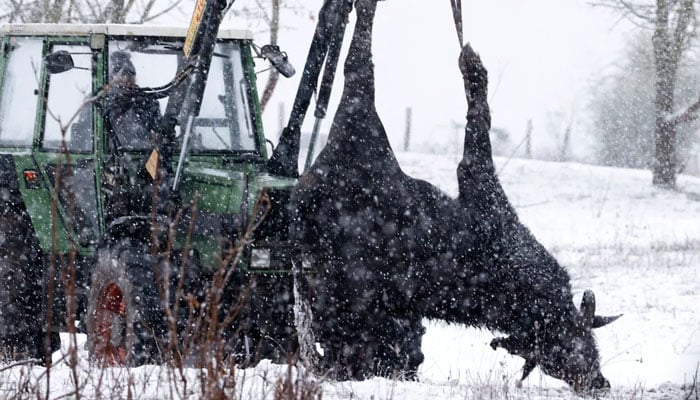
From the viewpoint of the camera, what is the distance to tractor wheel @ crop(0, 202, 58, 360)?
7273 millimetres

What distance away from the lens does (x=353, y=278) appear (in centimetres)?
496

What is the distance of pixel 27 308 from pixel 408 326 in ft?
10.8

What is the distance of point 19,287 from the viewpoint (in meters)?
7.35

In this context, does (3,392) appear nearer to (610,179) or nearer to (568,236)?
(568,236)

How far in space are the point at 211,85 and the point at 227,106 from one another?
18 cm

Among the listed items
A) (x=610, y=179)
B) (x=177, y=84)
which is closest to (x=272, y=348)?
(x=177, y=84)

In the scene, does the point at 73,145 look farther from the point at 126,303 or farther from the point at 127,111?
the point at 126,303

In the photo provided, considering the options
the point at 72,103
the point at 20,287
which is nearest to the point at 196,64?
the point at 72,103

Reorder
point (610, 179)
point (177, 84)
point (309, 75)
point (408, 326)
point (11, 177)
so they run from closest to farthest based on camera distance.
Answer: point (408, 326) → point (177, 84) → point (309, 75) → point (11, 177) → point (610, 179)

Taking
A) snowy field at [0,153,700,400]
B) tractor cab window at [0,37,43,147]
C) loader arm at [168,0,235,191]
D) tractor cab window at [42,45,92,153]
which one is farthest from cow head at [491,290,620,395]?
tractor cab window at [0,37,43,147]

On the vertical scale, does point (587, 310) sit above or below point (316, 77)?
below

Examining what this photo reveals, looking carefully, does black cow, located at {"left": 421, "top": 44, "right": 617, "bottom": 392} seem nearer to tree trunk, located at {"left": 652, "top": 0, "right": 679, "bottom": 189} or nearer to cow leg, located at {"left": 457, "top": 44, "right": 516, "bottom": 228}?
cow leg, located at {"left": 457, "top": 44, "right": 516, "bottom": 228}

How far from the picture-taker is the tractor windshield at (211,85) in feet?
22.2

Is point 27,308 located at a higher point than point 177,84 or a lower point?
lower
